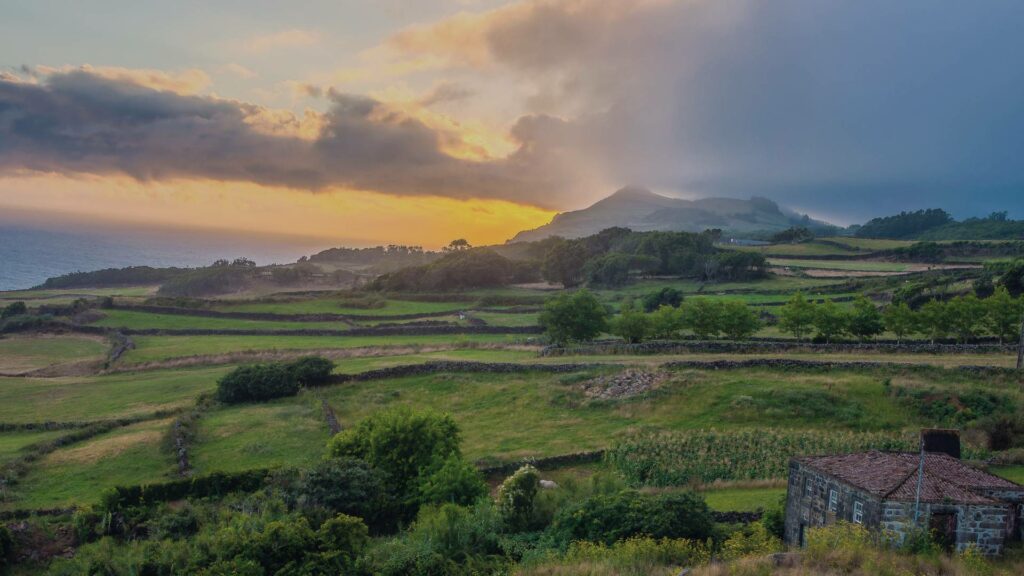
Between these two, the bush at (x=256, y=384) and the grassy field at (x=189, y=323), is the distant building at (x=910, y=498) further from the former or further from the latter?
the grassy field at (x=189, y=323)

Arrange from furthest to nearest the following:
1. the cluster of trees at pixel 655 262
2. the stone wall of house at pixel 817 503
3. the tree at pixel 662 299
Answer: the cluster of trees at pixel 655 262 → the tree at pixel 662 299 → the stone wall of house at pixel 817 503

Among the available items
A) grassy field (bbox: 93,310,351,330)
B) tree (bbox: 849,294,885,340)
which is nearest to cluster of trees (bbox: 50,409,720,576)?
tree (bbox: 849,294,885,340)

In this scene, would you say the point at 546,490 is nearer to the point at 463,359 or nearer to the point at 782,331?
the point at 463,359

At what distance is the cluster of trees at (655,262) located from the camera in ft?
337

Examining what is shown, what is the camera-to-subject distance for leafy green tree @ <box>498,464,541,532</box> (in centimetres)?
2122

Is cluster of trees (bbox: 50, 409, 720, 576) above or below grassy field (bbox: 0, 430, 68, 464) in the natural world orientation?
above

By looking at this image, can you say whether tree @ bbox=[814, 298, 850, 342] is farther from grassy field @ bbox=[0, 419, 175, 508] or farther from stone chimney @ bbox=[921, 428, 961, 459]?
grassy field @ bbox=[0, 419, 175, 508]

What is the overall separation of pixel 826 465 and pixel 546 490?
991 centimetres

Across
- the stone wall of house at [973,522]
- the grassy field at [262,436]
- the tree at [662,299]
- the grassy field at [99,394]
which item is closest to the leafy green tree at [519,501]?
the stone wall of house at [973,522]

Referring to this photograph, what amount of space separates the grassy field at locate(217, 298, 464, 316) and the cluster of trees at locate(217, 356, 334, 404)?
3506cm

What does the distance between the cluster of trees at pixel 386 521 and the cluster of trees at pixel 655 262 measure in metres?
83.9

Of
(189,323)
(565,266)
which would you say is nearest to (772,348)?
(189,323)

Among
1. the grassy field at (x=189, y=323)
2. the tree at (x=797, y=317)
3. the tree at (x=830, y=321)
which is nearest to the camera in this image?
the tree at (x=830, y=321)

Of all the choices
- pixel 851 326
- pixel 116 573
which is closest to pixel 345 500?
pixel 116 573
